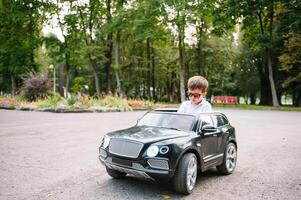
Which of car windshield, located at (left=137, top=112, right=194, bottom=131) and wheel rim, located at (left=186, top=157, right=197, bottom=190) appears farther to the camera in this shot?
car windshield, located at (left=137, top=112, right=194, bottom=131)

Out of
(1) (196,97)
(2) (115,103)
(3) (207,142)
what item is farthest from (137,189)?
(2) (115,103)

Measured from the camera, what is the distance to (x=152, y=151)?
496 centimetres

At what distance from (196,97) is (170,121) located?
2.54 feet

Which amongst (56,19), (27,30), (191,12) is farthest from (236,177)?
(27,30)

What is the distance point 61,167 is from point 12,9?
36385mm

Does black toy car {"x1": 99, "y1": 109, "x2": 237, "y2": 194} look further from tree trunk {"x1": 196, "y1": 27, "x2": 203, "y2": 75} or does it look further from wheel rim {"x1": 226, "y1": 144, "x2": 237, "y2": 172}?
tree trunk {"x1": 196, "y1": 27, "x2": 203, "y2": 75}

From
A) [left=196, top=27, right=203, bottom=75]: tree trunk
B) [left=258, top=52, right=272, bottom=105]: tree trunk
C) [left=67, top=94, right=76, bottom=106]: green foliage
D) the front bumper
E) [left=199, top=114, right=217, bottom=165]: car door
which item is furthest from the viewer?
[left=258, top=52, right=272, bottom=105]: tree trunk

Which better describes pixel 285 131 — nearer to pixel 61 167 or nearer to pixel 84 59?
pixel 61 167

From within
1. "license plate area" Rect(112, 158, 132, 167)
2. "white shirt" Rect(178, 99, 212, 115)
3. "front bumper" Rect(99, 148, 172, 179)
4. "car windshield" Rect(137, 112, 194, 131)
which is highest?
"white shirt" Rect(178, 99, 212, 115)

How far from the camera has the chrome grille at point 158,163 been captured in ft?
16.1

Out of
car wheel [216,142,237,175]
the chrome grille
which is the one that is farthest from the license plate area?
car wheel [216,142,237,175]

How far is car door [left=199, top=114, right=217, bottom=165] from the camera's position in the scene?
5812 mm

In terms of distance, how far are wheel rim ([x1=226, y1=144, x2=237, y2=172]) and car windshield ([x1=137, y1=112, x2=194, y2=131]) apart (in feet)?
4.78

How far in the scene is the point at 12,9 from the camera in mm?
37844
